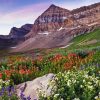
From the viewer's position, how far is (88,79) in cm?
1293

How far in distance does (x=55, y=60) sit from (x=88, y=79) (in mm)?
12038

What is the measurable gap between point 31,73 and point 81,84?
7.32 meters

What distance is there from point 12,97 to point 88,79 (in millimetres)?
2264

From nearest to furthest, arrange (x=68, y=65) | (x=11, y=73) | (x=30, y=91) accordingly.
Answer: (x=30, y=91) < (x=11, y=73) < (x=68, y=65)

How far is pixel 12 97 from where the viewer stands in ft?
41.7

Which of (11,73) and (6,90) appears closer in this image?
(6,90)

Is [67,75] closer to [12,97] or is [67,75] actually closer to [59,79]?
[59,79]

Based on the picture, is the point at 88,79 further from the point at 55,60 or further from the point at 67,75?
the point at 55,60

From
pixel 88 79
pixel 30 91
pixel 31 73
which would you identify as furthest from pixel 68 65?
pixel 88 79

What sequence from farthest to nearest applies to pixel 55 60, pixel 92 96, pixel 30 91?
pixel 55 60 → pixel 30 91 → pixel 92 96

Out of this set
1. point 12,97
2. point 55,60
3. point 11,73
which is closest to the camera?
point 12,97

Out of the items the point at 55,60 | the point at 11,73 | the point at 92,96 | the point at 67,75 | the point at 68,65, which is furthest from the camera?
the point at 55,60

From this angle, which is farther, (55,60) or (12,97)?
→ (55,60)

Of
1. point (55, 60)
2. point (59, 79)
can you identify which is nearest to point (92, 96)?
point (59, 79)
